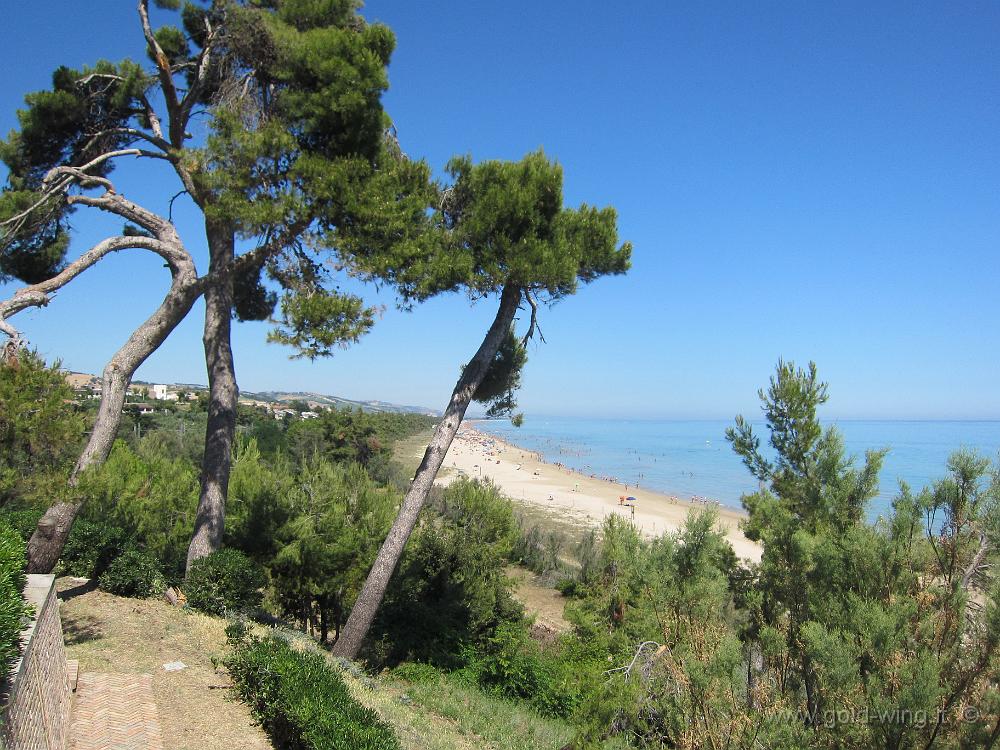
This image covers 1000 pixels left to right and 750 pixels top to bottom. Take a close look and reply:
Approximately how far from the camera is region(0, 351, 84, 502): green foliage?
4539mm

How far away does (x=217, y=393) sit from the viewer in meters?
6.80

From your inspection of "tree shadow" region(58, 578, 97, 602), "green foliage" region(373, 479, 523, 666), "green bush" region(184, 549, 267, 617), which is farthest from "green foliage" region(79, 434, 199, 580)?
"green foliage" region(373, 479, 523, 666)

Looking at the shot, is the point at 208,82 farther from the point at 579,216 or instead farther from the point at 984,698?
the point at 984,698

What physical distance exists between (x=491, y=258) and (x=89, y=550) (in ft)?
20.5

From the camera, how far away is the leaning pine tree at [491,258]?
690 centimetres

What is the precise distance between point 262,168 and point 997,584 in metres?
7.03

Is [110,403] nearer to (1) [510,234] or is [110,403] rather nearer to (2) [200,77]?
(2) [200,77]

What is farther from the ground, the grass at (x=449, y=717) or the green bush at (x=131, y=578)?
the green bush at (x=131, y=578)

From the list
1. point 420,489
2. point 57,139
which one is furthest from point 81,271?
point 420,489

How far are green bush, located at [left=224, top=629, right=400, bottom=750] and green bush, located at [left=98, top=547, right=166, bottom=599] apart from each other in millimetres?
2764

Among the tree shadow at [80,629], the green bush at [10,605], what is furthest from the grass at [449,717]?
the green bush at [10,605]

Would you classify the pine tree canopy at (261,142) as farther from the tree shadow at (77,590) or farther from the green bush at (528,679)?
the green bush at (528,679)

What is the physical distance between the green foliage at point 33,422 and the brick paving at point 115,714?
1.60 m

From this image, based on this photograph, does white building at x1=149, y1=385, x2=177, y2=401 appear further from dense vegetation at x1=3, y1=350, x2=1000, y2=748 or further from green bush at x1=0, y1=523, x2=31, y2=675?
green bush at x1=0, y1=523, x2=31, y2=675
